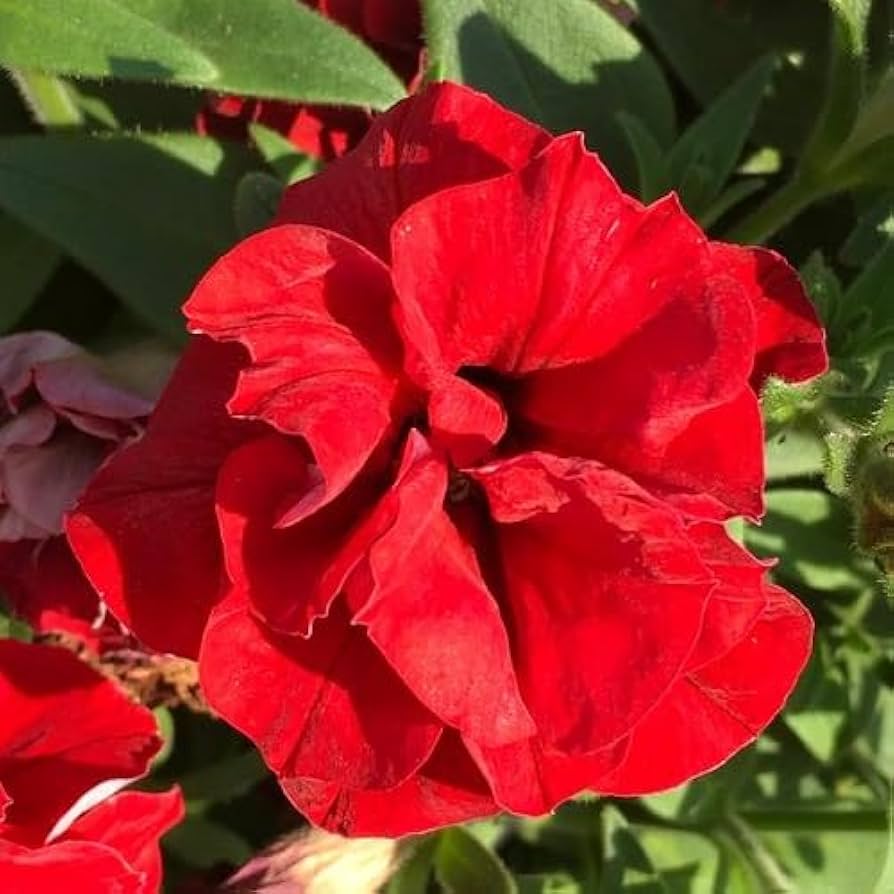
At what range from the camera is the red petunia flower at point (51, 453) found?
736 mm

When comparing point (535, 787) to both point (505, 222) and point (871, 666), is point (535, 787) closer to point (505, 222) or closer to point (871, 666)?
point (505, 222)

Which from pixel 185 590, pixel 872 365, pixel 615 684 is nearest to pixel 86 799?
pixel 185 590

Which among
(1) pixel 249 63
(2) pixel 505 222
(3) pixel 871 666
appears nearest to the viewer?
(2) pixel 505 222

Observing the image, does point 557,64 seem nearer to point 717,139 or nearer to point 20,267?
point 717,139

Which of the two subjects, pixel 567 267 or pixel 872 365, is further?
pixel 872 365

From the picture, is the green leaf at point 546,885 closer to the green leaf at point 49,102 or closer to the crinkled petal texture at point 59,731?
the crinkled petal texture at point 59,731

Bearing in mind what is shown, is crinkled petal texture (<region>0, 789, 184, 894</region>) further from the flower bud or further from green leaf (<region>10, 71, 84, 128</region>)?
green leaf (<region>10, 71, 84, 128</region>)

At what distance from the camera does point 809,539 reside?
863 mm

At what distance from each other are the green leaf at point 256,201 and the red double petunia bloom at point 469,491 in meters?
0.18

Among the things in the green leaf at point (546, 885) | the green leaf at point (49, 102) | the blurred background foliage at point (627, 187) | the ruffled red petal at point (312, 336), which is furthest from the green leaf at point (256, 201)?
the green leaf at point (546, 885)

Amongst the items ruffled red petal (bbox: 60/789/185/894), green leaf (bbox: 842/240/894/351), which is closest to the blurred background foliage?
green leaf (bbox: 842/240/894/351)

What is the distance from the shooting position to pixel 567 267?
527mm

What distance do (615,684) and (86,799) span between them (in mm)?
261

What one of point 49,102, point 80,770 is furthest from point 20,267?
point 80,770
